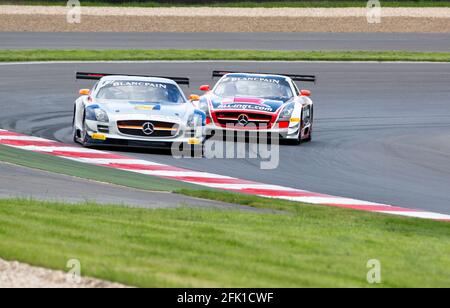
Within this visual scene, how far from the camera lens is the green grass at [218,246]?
8.79m

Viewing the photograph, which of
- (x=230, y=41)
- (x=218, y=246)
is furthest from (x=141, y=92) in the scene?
(x=230, y=41)

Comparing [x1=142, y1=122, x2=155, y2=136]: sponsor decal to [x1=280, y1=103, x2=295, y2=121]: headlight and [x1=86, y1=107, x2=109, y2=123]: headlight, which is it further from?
[x1=280, y1=103, x2=295, y2=121]: headlight

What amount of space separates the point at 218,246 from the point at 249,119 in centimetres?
1083

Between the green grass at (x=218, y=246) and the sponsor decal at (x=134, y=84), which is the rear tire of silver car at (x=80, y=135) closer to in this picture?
the sponsor decal at (x=134, y=84)

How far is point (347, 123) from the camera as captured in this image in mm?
24406

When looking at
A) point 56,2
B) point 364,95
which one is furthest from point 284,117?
point 56,2

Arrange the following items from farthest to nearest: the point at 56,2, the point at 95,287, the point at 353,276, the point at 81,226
Result: 1. the point at 56,2
2. the point at 81,226
3. the point at 353,276
4. the point at 95,287

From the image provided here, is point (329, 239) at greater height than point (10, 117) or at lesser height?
lesser

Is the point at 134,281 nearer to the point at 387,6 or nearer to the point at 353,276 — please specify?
the point at 353,276

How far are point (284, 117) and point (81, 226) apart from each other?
34.0ft

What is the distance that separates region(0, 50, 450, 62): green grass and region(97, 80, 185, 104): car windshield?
13.5m

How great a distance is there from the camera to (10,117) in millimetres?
22812

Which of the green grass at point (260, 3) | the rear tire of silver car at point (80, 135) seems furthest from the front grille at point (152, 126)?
the green grass at point (260, 3)

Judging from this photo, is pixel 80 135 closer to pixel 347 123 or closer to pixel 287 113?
pixel 287 113
